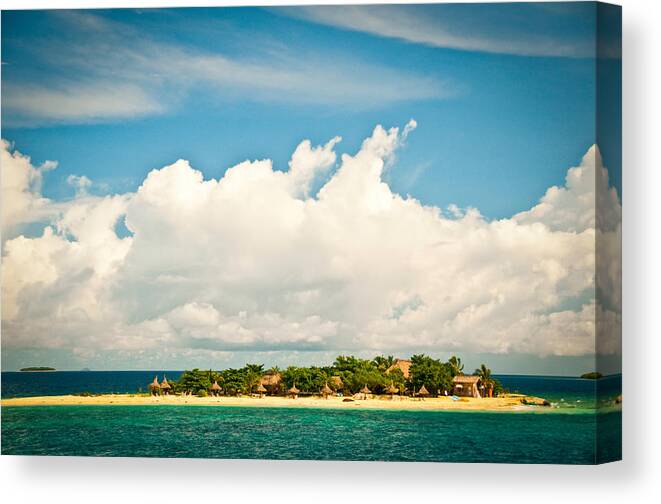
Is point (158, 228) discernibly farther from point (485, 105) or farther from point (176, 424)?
point (485, 105)

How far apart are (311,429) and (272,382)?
Result: 29.5 inches

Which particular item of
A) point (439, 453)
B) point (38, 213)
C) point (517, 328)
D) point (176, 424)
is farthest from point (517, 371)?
point (38, 213)

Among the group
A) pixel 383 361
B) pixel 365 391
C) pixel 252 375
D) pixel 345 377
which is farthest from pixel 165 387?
pixel 383 361

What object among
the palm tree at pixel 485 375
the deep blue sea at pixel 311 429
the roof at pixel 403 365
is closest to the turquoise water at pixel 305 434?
the deep blue sea at pixel 311 429

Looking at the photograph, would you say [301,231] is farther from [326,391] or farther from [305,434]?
[305,434]

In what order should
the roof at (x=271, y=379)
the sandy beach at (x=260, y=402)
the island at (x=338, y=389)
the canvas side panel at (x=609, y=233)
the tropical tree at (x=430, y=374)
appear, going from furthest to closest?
1. the roof at (x=271, y=379)
2. the sandy beach at (x=260, y=402)
3. the tropical tree at (x=430, y=374)
4. the island at (x=338, y=389)
5. the canvas side panel at (x=609, y=233)

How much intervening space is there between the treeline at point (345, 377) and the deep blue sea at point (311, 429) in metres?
0.23

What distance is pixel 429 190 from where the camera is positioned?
1195cm

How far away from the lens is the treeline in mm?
11984

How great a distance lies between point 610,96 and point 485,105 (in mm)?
1274

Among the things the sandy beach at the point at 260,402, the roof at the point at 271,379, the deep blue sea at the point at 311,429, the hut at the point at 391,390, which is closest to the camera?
the deep blue sea at the point at 311,429

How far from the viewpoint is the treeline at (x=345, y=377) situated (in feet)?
39.3

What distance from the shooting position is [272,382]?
40.7ft

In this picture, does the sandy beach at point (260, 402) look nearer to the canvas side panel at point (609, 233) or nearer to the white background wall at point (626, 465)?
the white background wall at point (626, 465)
